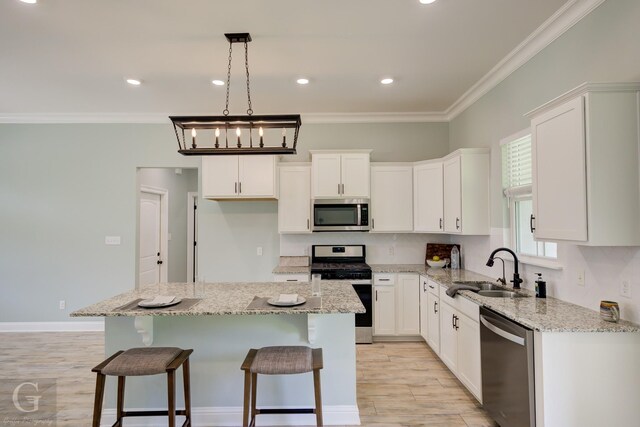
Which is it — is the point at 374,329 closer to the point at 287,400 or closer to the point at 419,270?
the point at 419,270

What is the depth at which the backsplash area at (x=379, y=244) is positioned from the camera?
485 cm

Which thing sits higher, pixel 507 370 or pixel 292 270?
pixel 292 270

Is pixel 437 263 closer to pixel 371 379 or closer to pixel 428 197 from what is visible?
pixel 428 197

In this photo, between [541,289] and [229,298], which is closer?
[229,298]

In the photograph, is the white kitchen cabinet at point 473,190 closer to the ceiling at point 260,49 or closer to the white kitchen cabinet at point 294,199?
the ceiling at point 260,49

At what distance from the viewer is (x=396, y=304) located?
4.25 metres

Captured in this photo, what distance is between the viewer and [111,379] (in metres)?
2.53

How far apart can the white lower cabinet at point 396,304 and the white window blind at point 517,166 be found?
1.52 meters

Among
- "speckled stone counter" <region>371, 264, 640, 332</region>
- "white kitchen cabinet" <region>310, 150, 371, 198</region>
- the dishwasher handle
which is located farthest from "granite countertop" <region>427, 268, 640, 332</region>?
"white kitchen cabinet" <region>310, 150, 371, 198</region>

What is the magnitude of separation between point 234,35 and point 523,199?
284cm

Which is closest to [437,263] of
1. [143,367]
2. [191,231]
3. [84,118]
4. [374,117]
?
[374,117]

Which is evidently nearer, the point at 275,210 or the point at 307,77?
the point at 307,77

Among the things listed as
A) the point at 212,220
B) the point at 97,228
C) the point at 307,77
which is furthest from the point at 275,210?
the point at 97,228

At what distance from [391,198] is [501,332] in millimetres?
2553
